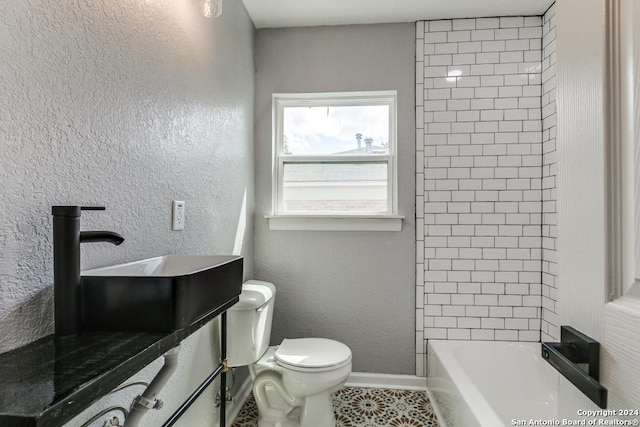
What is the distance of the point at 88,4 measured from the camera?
2.96 feet

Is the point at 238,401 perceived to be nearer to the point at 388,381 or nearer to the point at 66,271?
the point at 388,381

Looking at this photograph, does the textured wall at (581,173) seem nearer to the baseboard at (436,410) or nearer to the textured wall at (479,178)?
the baseboard at (436,410)

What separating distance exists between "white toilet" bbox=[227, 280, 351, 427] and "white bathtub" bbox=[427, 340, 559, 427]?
2.02 feet

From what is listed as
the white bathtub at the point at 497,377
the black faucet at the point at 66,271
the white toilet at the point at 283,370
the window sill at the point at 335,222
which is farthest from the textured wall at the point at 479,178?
the black faucet at the point at 66,271

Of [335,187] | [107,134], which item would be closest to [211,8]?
[107,134]

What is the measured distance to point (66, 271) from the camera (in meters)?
0.74

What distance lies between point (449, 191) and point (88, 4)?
2191mm

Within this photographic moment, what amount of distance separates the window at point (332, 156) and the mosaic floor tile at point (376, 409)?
3.89 ft

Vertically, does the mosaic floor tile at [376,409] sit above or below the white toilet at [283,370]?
below

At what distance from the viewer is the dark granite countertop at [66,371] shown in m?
0.45

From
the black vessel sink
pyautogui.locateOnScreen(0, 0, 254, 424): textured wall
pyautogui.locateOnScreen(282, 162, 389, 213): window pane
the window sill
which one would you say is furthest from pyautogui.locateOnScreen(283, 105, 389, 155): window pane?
the black vessel sink

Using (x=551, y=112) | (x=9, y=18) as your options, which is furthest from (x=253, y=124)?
(x=551, y=112)

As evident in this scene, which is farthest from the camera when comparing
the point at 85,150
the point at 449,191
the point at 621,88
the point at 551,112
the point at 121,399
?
the point at 449,191

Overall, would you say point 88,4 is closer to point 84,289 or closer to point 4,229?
point 4,229
